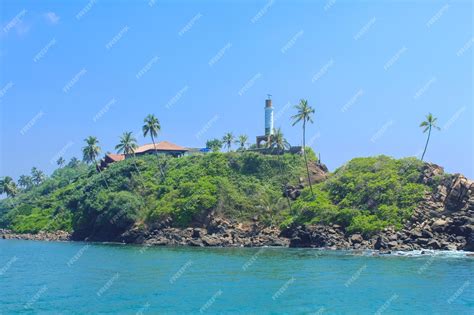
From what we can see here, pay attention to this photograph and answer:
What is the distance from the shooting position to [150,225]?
247ft

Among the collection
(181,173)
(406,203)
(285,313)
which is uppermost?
(181,173)

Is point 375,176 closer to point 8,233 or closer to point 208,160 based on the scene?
point 208,160

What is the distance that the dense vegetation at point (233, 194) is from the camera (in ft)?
217

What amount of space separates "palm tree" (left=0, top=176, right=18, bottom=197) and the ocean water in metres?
81.5

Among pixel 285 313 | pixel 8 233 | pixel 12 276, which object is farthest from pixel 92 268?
pixel 8 233

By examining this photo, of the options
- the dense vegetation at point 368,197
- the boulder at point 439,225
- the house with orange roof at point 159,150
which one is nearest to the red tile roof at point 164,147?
the house with orange roof at point 159,150

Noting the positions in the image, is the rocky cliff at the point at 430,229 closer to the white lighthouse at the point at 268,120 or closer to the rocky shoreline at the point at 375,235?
the rocky shoreline at the point at 375,235

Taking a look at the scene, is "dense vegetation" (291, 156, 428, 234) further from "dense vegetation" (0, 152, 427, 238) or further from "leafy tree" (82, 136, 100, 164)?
"leafy tree" (82, 136, 100, 164)

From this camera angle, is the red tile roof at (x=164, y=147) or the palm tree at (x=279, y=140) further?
the red tile roof at (x=164, y=147)

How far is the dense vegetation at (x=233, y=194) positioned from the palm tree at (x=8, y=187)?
3169cm

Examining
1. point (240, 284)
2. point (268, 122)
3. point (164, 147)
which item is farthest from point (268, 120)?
point (240, 284)

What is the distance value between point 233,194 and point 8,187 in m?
77.4

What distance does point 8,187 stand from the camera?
419ft

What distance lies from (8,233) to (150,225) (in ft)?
141
